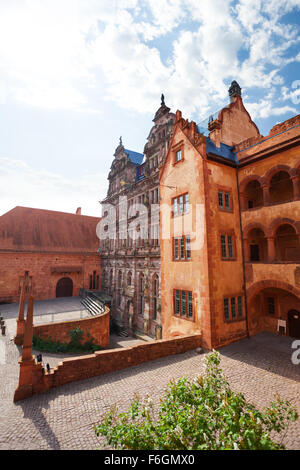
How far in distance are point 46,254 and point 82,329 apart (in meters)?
17.9

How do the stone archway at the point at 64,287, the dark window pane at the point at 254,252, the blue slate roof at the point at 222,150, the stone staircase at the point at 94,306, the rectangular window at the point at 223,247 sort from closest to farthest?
the rectangular window at the point at 223,247, the blue slate roof at the point at 222,150, the dark window pane at the point at 254,252, the stone staircase at the point at 94,306, the stone archway at the point at 64,287

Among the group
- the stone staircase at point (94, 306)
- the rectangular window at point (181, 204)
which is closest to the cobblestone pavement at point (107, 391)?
the rectangular window at point (181, 204)

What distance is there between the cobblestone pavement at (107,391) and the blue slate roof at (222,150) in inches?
513

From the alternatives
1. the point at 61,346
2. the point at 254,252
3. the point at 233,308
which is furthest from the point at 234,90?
the point at 61,346

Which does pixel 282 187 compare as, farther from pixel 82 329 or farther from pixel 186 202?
pixel 82 329

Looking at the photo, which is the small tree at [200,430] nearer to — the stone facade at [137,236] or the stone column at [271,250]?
the stone column at [271,250]

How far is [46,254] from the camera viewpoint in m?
33.3

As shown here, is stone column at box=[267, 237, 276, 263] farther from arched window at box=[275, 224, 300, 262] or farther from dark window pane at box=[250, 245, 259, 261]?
dark window pane at box=[250, 245, 259, 261]

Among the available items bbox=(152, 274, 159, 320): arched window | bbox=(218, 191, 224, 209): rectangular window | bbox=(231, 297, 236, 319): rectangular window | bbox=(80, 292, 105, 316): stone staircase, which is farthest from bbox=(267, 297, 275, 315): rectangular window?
bbox=(80, 292, 105, 316): stone staircase

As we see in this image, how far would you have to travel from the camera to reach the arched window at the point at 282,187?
16.4m

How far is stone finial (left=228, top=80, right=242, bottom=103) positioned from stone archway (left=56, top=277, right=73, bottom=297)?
105 ft

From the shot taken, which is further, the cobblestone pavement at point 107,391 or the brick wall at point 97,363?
the brick wall at point 97,363

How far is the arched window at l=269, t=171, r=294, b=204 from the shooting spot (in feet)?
53.7
